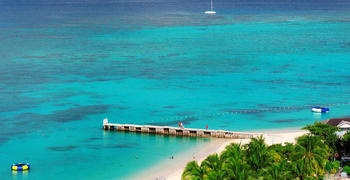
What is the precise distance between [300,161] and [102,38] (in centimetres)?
11871

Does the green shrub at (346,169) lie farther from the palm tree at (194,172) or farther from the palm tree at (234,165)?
the palm tree at (194,172)

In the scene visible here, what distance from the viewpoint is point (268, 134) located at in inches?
2448

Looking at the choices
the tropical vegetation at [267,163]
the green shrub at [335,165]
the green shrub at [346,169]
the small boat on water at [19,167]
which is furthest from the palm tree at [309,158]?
the small boat on water at [19,167]

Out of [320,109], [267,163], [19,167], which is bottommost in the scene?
[19,167]

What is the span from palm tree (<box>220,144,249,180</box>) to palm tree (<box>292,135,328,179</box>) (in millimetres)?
4342

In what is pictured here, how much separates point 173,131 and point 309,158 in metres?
27.0

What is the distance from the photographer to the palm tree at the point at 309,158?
1546 inches

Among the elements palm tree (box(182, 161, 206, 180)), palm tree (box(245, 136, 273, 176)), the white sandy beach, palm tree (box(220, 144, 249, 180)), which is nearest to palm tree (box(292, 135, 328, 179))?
palm tree (box(245, 136, 273, 176))

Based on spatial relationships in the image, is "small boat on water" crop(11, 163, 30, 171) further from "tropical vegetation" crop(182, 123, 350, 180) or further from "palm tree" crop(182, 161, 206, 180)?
"palm tree" crop(182, 161, 206, 180)

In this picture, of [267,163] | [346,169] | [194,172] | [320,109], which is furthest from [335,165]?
[320,109]

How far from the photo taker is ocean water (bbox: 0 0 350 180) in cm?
6103

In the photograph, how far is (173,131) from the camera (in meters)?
65.2

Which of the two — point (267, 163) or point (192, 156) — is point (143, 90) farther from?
point (267, 163)

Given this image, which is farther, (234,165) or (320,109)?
(320,109)
